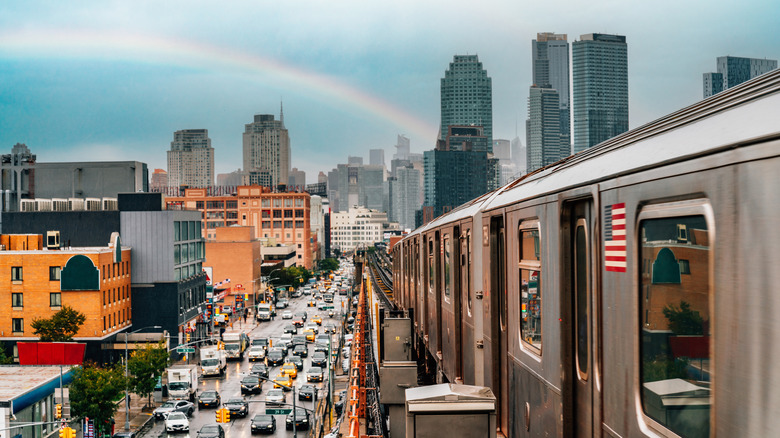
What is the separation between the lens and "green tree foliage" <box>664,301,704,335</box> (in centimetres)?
338

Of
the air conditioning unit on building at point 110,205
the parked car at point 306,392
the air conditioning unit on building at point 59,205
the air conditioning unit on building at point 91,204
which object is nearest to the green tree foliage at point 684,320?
the parked car at point 306,392

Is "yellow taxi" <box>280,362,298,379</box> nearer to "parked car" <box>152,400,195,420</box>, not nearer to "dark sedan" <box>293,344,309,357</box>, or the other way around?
"parked car" <box>152,400,195,420</box>

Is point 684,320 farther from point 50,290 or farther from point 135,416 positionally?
point 50,290

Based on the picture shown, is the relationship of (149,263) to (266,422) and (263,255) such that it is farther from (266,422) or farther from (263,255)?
(263,255)

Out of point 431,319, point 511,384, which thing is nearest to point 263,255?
point 431,319

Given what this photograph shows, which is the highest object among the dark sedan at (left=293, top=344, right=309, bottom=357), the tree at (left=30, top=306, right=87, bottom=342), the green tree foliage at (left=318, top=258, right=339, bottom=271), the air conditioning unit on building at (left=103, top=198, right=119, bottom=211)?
the air conditioning unit on building at (left=103, top=198, right=119, bottom=211)

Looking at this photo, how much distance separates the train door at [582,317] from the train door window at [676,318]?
94 centimetres

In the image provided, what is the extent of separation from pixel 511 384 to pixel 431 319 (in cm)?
826

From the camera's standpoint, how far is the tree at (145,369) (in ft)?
135

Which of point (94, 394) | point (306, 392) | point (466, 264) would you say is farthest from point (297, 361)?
point (466, 264)

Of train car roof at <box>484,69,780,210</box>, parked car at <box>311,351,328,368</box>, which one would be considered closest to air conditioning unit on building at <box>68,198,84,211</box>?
parked car at <box>311,351,328,368</box>

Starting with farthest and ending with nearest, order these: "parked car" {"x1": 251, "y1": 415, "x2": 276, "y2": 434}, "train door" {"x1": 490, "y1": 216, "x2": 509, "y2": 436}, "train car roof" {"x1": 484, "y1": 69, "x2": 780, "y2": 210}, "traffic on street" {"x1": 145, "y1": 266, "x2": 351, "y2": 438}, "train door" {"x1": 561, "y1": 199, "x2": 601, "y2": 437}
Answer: "traffic on street" {"x1": 145, "y1": 266, "x2": 351, "y2": 438} < "parked car" {"x1": 251, "y1": 415, "x2": 276, "y2": 434} < "train door" {"x1": 490, "y1": 216, "x2": 509, "y2": 436} < "train door" {"x1": 561, "y1": 199, "x2": 601, "y2": 437} < "train car roof" {"x1": 484, "y1": 69, "x2": 780, "y2": 210}

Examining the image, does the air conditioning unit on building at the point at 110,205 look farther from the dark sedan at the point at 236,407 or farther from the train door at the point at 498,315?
the train door at the point at 498,315

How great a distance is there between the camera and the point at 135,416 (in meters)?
40.8
